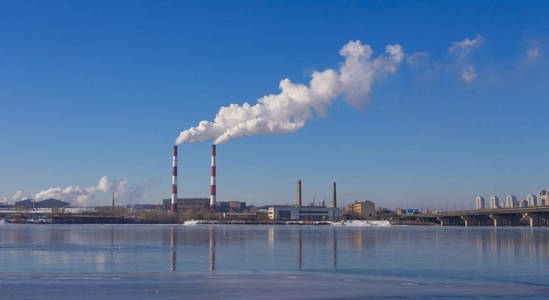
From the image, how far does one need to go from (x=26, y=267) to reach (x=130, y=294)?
32.4ft

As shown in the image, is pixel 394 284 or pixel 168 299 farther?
pixel 394 284

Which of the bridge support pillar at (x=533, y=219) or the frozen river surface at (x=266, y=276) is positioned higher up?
the frozen river surface at (x=266, y=276)

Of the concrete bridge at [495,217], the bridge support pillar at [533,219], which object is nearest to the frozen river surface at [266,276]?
the concrete bridge at [495,217]

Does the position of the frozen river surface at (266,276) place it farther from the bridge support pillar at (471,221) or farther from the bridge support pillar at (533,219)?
the bridge support pillar at (471,221)

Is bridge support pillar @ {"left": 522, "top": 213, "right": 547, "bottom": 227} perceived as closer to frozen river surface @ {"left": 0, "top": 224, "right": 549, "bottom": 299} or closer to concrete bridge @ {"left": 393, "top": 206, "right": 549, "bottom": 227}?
concrete bridge @ {"left": 393, "top": 206, "right": 549, "bottom": 227}

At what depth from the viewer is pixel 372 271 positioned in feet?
74.4

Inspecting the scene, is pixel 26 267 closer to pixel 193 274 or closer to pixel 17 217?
pixel 193 274

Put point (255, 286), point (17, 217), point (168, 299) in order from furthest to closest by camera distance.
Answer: point (17, 217) → point (255, 286) → point (168, 299)

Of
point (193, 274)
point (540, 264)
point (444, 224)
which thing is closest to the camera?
point (193, 274)

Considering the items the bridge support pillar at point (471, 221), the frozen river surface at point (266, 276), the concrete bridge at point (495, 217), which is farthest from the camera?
the bridge support pillar at point (471, 221)

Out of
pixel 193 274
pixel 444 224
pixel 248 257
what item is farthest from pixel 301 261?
pixel 444 224

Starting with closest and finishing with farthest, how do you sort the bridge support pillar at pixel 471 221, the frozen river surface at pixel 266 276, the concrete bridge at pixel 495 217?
the frozen river surface at pixel 266 276
the concrete bridge at pixel 495 217
the bridge support pillar at pixel 471 221

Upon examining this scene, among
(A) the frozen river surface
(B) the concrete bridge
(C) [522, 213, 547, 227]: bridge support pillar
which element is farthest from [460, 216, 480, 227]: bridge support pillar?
(A) the frozen river surface

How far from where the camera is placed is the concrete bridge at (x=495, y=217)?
408 feet
